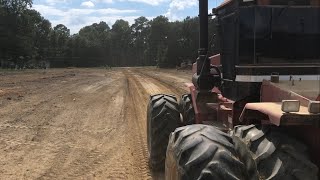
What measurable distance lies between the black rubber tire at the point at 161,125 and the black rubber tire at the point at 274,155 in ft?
10.1

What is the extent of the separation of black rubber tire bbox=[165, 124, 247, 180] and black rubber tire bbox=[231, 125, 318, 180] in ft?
0.69

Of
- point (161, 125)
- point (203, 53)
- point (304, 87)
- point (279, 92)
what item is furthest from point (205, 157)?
point (161, 125)

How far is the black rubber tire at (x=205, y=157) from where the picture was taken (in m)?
3.60

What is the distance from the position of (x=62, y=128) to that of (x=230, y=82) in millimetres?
7318

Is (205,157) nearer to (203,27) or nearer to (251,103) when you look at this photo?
(251,103)

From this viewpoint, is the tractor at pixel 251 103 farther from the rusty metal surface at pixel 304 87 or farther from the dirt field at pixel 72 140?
the dirt field at pixel 72 140

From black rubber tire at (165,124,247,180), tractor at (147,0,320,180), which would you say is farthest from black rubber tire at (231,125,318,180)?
black rubber tire at (165,124,247,180)

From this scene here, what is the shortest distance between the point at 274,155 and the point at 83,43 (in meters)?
111

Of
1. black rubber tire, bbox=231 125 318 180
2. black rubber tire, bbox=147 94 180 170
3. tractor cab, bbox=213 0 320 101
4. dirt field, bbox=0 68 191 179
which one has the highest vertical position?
tractor cab, bbox=213 0 320 101

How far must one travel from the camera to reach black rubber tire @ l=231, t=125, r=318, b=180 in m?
Result: 3.60

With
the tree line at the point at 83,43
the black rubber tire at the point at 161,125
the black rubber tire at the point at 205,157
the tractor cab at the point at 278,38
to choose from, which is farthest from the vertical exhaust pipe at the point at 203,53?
the tree line at the point at 83,43

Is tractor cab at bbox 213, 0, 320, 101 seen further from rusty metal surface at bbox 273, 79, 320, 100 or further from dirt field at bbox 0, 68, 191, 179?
dirt field at bbox 0, 68, 191, 179

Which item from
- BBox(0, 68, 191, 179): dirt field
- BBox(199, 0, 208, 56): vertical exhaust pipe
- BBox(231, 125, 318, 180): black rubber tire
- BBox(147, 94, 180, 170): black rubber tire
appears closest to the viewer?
BBox(231, 125, 318, 180): black rubber tire

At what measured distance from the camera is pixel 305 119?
343cm
